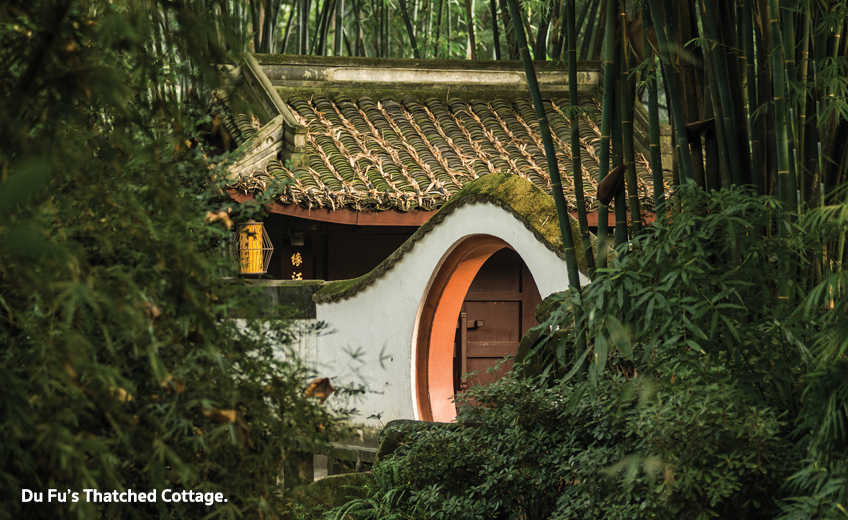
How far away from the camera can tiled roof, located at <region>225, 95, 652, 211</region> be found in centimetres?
486

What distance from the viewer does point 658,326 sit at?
200 centimetres

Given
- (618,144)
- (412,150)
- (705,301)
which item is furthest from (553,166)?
(412,150)

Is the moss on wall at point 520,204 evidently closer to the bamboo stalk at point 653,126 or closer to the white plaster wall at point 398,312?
the white plaster wall at point 398,312

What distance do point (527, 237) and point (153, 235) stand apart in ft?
8.40

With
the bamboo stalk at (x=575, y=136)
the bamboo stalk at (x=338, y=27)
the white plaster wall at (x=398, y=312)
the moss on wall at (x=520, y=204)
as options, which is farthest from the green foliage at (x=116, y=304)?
the bamboo stalk at (x=338, y=27)

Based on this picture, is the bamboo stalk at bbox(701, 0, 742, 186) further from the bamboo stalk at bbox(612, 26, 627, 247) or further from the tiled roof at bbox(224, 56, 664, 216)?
the tiled roof at bbox(224, 56, 664, 216)

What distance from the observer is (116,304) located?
0.96 metres

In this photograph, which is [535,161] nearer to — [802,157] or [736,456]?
[802,157]

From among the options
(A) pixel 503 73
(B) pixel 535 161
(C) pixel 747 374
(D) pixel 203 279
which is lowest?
(C) pixel 747 374

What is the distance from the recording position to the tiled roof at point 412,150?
4859 mm

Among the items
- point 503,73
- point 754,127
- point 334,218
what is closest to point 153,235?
point 754,127

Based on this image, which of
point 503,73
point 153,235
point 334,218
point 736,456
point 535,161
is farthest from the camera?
point 503,73

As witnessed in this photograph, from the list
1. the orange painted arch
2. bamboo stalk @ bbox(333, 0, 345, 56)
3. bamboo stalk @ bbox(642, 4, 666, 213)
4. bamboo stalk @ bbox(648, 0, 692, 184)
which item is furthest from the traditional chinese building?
bamboo stalk @ bbox(333, 0, 345, 56)

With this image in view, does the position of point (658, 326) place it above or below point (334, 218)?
below
